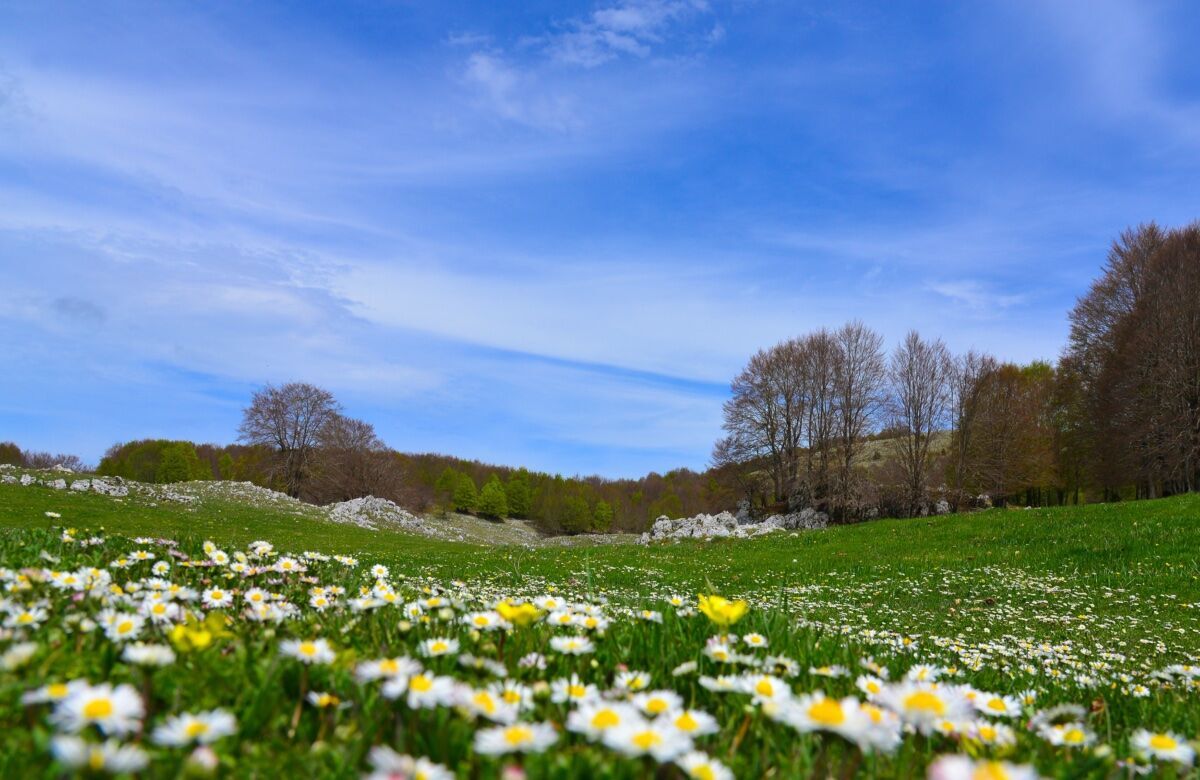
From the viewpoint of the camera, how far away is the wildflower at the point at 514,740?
53.8 inches

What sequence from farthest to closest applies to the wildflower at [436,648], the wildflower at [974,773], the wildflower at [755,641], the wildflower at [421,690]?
the wildflower at [755,641], the wildflower at [436,648], the wildflower at [421,690], the wildflower at [974,773]

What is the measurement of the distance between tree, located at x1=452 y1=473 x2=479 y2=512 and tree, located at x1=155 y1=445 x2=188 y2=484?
3006cm

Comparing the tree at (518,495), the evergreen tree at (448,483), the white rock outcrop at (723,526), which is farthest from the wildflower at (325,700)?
the tree at (518,495)

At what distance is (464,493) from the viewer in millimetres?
85125

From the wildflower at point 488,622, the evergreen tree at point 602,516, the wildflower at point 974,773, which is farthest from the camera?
the evergreen tree at point 602,516

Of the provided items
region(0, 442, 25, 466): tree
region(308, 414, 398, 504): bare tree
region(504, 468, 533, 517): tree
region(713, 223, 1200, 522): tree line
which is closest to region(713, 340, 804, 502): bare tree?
region(713, 223, 1200, 522): tree line

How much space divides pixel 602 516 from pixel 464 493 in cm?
2100

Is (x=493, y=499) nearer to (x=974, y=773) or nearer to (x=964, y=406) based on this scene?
(x=964, y=406)

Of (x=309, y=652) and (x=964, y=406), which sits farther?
(x=964, y=406)

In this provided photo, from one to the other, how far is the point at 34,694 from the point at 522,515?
99559 millimetres

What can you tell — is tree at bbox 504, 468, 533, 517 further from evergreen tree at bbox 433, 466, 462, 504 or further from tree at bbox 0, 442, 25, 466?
tree at bbox 0, 442, 25, 466

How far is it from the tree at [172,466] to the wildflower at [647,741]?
88.5 metres

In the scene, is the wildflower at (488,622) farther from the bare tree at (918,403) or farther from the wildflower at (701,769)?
the bare tree at (918,403)

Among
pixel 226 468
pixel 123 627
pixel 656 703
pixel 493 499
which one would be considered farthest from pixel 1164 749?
pixel 226 468
